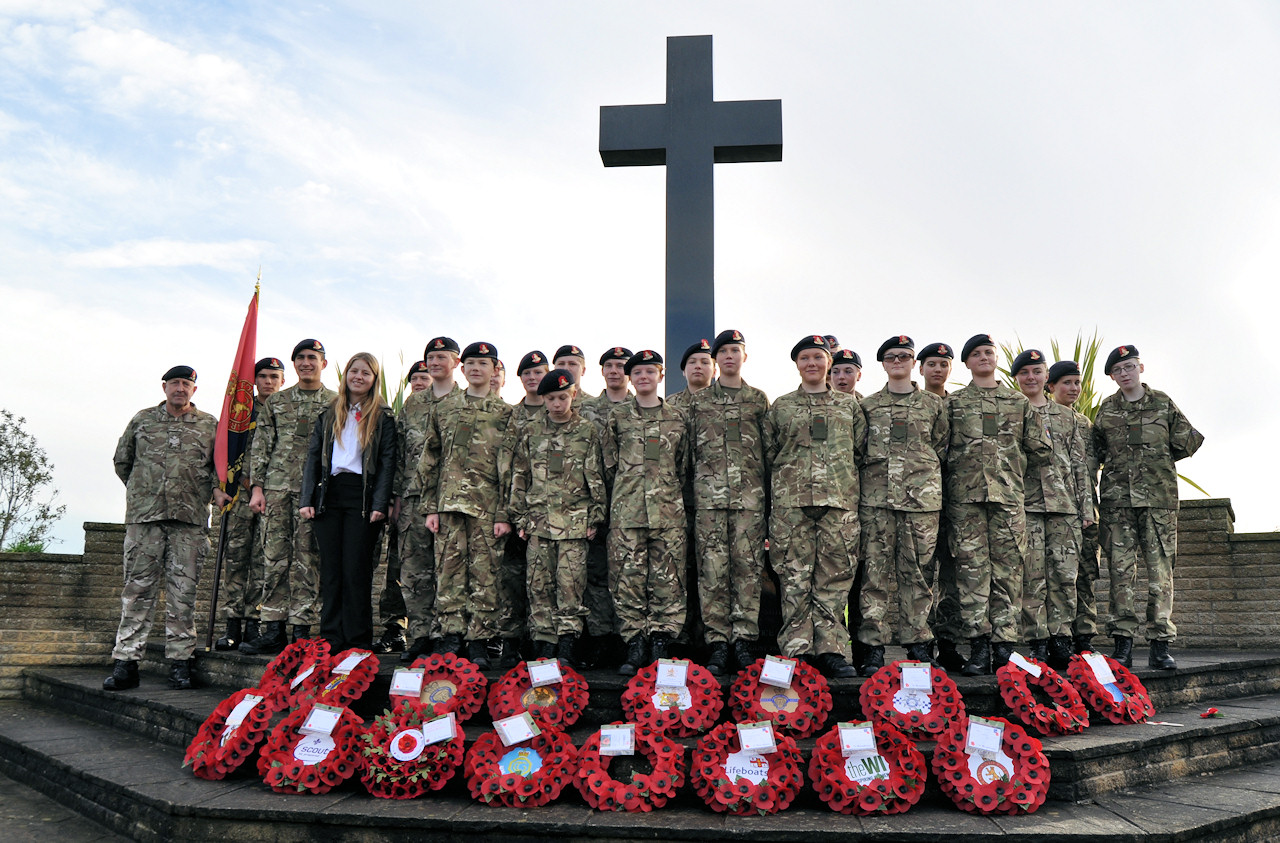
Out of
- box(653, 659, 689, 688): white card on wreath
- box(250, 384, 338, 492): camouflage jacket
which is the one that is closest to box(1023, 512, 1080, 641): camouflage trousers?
box(653, 659, 689, 688): white card on wreath

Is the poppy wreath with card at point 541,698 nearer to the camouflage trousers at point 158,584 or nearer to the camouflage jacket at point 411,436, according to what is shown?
the camouflage jacket at point 411,436

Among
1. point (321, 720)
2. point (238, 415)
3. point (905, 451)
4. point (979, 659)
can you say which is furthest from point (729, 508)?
point (238, 415)

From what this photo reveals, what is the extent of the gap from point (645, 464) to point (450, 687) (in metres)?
1.64

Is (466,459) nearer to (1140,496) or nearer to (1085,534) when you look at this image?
(1085,534)

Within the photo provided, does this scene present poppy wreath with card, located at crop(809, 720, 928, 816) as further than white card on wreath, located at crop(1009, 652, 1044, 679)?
No

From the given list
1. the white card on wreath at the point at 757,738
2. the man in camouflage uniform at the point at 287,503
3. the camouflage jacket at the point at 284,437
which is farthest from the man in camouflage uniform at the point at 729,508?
the camouflage jacket at the point at 284,437

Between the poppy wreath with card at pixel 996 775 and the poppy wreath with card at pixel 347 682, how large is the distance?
9.66 ft

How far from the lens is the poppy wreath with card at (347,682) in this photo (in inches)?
165

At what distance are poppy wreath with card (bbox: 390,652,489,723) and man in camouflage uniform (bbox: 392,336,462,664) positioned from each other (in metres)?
0.83

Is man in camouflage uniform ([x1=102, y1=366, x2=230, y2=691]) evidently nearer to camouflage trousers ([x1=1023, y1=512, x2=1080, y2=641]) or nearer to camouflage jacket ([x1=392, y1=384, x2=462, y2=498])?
camouflage jacket ([x1=392, y1=384, x2=462, y2=498])

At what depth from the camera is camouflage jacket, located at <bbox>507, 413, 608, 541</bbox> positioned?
4.79m

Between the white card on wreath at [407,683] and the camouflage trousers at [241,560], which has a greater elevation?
the camouflage trousers at [241,560]

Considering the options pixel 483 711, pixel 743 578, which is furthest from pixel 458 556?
pixel 743 578

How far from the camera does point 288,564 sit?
561 centimetres
